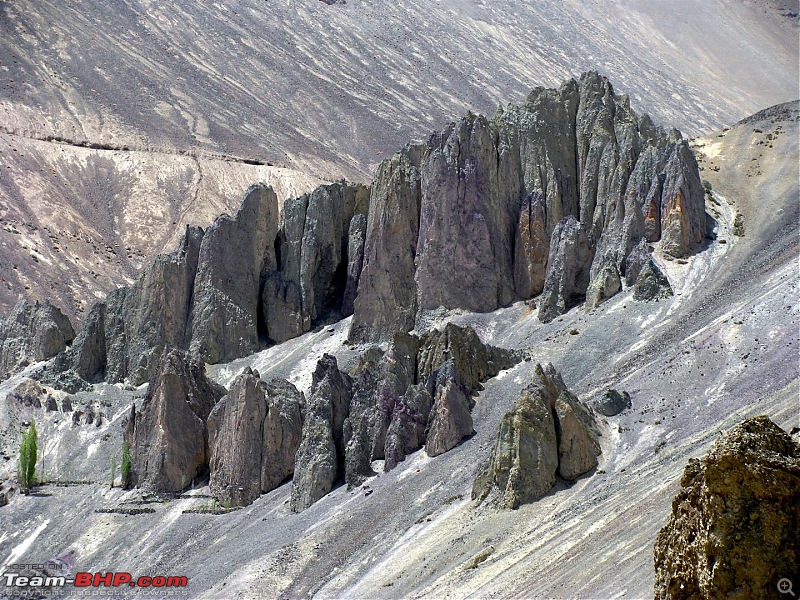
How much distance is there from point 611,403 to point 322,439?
582 inches

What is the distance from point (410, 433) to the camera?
5697 cm

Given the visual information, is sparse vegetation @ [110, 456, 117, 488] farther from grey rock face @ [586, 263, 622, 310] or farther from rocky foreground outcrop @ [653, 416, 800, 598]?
rocky foreground outcrop @ [653, 416, 800, 598]

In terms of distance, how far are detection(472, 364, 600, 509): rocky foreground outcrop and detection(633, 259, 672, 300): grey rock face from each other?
17934mm

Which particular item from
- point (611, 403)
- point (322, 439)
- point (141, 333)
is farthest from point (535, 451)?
point (141, 333)

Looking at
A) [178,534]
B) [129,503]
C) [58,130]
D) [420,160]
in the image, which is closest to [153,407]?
[129,503]

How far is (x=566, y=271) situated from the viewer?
68938mm

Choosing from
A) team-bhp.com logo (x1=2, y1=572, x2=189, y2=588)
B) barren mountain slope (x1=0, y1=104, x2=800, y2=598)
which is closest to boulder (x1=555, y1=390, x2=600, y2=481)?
barren mountain slope (x1=0, y1=104, x2=800, y2=598)

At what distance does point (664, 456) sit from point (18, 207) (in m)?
125

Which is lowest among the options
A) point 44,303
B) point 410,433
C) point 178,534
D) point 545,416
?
point 44,303

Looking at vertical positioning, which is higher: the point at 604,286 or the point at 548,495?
the point at 604,286

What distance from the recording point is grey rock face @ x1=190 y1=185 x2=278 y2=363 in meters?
80.2

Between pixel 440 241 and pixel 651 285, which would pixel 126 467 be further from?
pixel 651 285

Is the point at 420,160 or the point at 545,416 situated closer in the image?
the point at 545,416

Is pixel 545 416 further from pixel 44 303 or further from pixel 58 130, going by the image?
pixel 58 130
